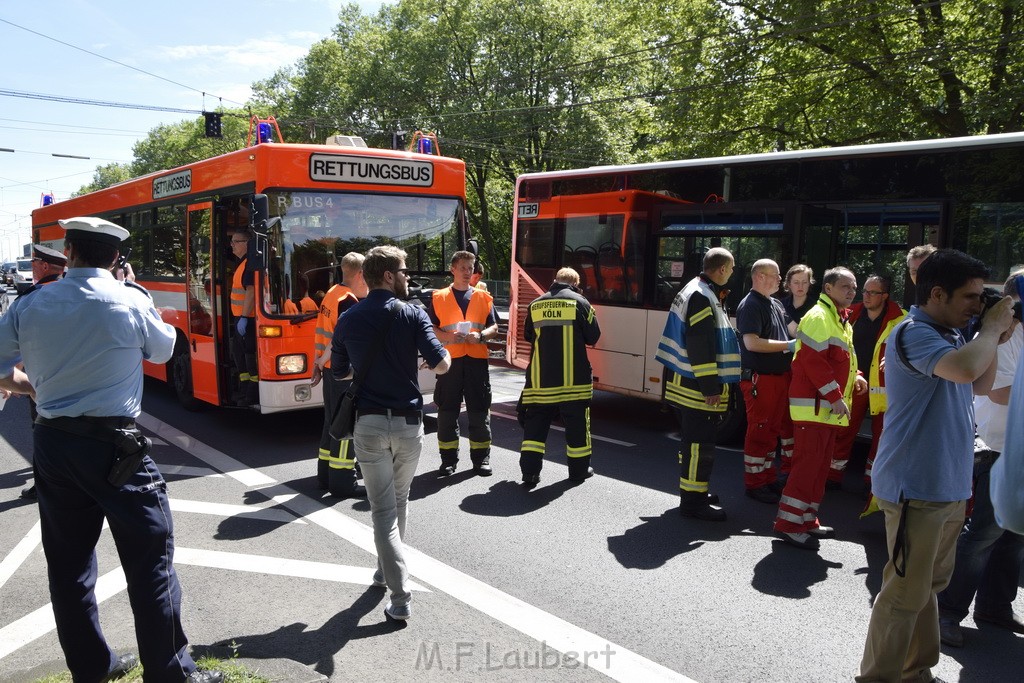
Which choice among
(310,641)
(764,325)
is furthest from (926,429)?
(310,641)

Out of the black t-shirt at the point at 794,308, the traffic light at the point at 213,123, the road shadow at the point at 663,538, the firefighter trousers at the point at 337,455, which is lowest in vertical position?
the road shadow at the point at 663,538

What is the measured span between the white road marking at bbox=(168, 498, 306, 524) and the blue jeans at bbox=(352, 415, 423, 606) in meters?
1.80

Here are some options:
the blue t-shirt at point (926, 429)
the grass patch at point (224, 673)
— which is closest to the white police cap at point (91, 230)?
the grass patch at point (224, 673)

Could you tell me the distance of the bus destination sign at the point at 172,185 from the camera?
363 inches

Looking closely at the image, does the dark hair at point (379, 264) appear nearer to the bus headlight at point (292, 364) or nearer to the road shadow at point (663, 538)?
the road shadow at point (663, 538)

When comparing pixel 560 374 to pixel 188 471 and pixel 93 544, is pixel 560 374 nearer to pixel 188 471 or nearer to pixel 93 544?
pixel 188 471

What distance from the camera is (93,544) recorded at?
3342 mm

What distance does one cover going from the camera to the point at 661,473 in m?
7.12

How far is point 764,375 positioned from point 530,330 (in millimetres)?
1906

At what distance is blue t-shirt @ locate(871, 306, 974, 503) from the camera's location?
3176 millimetres

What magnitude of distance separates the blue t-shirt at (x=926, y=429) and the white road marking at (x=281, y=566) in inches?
101

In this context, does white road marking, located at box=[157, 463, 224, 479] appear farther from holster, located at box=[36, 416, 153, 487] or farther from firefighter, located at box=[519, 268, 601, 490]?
holster, located at box=[36, 416, 153, 487]

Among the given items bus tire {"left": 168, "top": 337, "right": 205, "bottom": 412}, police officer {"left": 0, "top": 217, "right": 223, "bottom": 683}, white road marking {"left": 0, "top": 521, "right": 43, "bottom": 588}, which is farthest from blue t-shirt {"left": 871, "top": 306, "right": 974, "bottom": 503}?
bus tire {"left": 168, "top": 337, "right": 205, "bottom": 412}

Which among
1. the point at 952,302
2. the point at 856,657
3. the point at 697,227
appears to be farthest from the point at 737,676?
the point at 697,227
